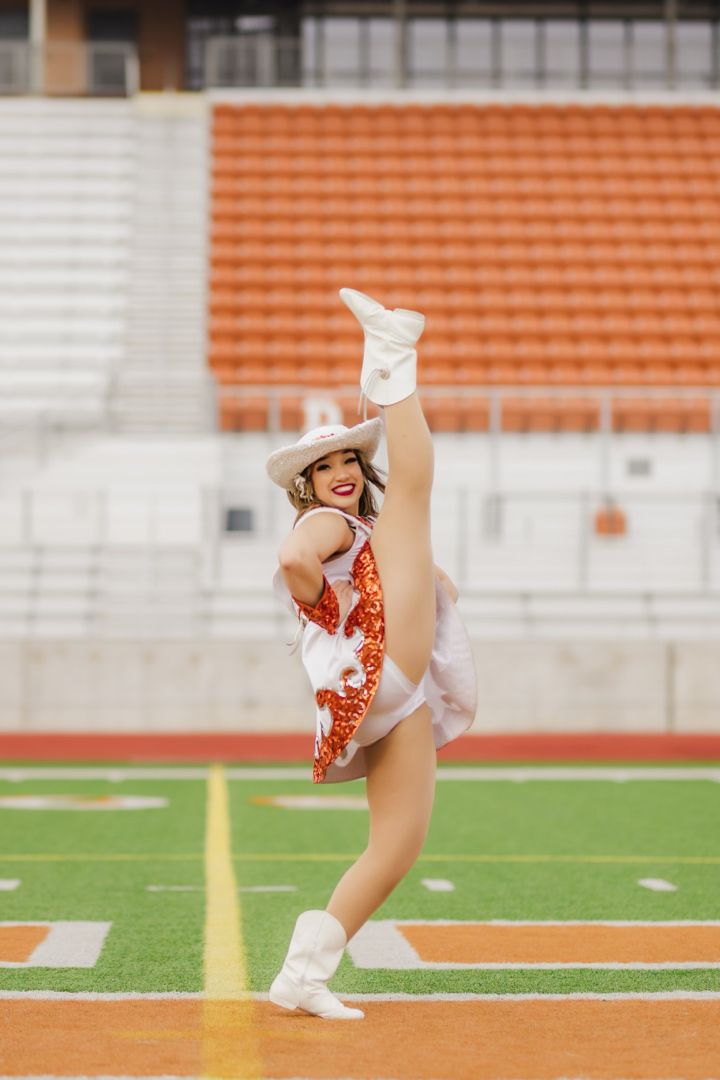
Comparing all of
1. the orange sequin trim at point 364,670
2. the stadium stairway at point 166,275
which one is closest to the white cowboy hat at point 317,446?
the orange sequin trim at point 364,670

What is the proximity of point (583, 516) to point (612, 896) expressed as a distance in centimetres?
811

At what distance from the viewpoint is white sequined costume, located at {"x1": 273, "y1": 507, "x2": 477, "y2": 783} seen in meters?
3.54

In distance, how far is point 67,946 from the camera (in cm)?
439

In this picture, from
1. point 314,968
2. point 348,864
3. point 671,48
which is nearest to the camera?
point 314,968

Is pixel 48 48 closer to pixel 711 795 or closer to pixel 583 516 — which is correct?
pixel 583 516

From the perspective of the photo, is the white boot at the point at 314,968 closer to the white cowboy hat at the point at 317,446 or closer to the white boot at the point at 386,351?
the white cowboy hat at the point at 317,446

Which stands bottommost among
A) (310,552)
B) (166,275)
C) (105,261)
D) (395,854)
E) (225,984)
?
(225,984)

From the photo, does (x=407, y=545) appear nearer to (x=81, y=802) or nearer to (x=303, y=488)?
(x=303, y=488)

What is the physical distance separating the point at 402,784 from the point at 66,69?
21.8 metres

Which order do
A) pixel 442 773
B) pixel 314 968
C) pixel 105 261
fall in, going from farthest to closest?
pixel 105 261 → pixel 442 773 → pixel 314 968

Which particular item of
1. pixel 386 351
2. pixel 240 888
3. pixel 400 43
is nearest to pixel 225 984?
pixel 386 351

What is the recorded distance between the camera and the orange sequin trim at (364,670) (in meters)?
3.53

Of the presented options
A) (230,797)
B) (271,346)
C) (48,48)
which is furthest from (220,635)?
(48,48)

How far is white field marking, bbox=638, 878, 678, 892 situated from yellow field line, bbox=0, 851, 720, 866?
52 centimetres
